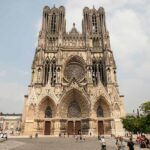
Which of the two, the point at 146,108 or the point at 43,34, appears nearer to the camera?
the point at 146,108

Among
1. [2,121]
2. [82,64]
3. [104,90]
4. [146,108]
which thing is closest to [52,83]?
[82,64]

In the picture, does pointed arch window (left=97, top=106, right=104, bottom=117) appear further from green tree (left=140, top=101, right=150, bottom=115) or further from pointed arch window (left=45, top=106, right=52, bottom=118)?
green tree (left=140, top=101, right=150, bottom=115)

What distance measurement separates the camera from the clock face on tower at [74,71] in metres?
35.6

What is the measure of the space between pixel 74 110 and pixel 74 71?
6.87 m

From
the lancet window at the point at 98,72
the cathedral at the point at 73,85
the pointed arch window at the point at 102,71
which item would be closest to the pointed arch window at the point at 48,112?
the cathedral at the point at 73,85

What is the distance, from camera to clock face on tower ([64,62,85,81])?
117ft

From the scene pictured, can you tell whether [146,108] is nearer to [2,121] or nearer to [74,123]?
A: [74,123]

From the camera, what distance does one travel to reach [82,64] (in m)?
36.0

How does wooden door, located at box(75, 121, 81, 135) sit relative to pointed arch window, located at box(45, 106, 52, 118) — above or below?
below

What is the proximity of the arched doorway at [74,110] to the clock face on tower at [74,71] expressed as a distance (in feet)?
11.3

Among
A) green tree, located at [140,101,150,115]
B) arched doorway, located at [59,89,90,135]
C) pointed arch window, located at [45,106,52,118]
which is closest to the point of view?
green tree, located at [140,101,150,115]

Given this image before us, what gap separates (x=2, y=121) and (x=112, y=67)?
47.5 meters

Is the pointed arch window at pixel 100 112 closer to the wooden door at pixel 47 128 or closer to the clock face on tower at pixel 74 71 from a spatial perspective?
the clock face on tower at pixel 74 71

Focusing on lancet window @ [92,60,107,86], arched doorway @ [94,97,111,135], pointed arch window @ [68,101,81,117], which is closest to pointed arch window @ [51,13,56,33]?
lancet window @ [92,60,107,86]
